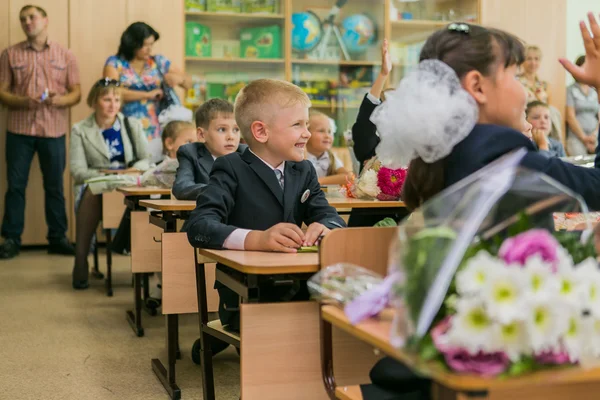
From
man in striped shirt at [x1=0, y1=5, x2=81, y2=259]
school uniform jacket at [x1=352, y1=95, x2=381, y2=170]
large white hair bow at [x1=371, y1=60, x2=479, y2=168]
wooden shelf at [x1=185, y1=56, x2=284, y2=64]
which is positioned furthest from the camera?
wooden shelf at [x1=185, y1=56, x2=284, y2=64]

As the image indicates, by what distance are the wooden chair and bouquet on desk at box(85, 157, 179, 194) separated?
284 cm

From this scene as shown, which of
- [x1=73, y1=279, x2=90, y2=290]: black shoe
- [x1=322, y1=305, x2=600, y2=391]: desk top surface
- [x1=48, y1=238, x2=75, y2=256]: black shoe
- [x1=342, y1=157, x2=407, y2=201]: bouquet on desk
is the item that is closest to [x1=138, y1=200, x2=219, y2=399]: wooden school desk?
[x1=342, y1=157, x2=407, y2=201]: bouquet on desk

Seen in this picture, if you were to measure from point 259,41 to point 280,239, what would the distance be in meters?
5.74

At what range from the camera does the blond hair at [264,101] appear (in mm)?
2566

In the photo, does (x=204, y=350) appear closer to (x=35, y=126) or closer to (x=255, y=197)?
(x=255, y=197)

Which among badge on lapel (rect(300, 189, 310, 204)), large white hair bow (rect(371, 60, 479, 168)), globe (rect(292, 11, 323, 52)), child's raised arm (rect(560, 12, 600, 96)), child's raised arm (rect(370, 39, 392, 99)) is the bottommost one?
badge on lapel (rect(300, 189, 310, 204))

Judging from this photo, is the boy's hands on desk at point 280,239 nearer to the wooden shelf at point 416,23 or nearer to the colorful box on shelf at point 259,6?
the colorful box on shelf at point 259,6

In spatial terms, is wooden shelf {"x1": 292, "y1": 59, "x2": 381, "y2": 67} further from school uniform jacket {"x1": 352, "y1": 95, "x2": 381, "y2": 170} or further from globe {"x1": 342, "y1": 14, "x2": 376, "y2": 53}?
school uniform jacket {"x1": 352, "y1": 95, "x2": 381, "y2": 170}

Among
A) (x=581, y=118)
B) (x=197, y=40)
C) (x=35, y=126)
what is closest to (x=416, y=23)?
(x=581, y=118)

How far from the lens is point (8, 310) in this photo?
4434 mm

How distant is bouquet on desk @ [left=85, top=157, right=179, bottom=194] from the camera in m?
4.58

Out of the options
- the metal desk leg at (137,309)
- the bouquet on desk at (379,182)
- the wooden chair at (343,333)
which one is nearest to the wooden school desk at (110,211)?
the metal desk leg at (137,309)

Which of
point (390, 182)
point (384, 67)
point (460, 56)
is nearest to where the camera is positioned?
point (460, 56)

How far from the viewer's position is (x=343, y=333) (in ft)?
6.00
